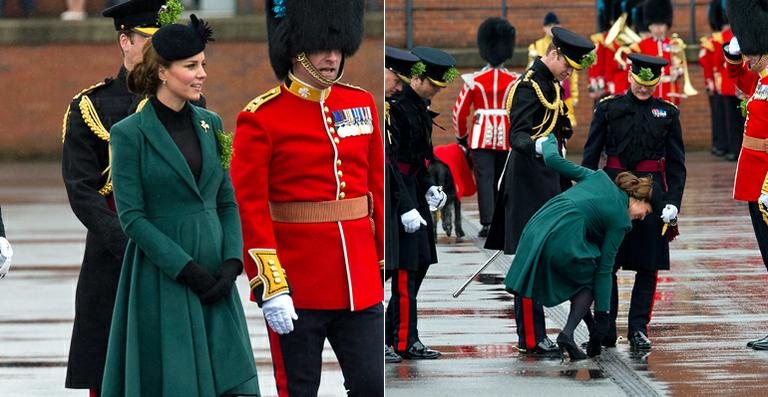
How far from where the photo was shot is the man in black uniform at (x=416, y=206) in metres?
8.49

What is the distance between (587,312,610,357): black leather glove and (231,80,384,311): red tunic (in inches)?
101

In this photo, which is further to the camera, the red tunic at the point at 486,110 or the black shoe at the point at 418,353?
the red tunic at the point at 486,110

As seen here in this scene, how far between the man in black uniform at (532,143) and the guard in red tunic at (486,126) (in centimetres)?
443

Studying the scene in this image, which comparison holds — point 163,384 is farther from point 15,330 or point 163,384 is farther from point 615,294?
point 15,330

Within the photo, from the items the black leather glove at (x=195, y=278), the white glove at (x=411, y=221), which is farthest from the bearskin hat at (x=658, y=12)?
the black leather glove at (x=195, y=278)

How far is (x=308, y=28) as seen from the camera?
19.3ft

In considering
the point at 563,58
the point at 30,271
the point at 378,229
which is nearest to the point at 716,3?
the point at 30,271

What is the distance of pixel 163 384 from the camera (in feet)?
17.9

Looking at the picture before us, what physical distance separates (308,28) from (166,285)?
0.99 meters

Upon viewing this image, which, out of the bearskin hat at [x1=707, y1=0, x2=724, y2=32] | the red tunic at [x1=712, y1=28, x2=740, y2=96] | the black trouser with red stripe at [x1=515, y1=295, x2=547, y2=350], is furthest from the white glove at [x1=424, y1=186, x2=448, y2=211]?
the bearskin hat at [x1=707, y1=0, x2=724, y2=32]

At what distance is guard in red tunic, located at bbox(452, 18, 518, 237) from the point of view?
1392cm

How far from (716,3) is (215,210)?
57.7ft

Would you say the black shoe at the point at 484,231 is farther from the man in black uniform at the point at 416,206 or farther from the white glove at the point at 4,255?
the white glove at the point at 4,255

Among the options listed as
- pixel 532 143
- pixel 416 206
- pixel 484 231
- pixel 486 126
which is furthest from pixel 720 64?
pixel 416 206
